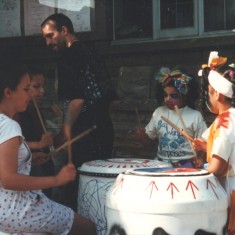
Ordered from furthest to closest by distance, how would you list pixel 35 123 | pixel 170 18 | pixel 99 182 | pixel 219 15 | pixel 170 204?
1. pixel 170 18
2. pixel 219 15
3. pixel 35 123
4. pixel 99 182
5. pixel 170 204

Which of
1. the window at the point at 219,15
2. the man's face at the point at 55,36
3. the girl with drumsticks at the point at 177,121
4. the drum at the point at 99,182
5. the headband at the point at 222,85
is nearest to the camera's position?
the headband at the point at 222,85

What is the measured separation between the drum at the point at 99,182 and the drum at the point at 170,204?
25.4 inches

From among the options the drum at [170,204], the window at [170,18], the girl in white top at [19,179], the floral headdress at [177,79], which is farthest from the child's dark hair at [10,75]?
the window at [170,18]

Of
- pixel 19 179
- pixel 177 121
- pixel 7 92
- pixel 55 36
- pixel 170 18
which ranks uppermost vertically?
pixel 170 18

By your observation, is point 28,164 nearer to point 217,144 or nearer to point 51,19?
point 217,144

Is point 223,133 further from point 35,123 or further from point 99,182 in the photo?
point 35,123

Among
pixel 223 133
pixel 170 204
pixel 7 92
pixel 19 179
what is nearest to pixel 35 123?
pixel 7 92

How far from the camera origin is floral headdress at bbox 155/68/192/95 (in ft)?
15.0

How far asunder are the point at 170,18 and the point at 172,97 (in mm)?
1188

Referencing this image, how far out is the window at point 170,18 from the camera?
532cm

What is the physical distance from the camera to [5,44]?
5527 millimetres

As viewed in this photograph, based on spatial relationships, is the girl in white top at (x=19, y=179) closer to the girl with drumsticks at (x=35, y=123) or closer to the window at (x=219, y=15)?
the girl with drumsticks at (x=35, y=123)

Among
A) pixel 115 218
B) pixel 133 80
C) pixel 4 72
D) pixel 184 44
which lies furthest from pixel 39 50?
pixel 115 218

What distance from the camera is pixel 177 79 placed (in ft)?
15.0
